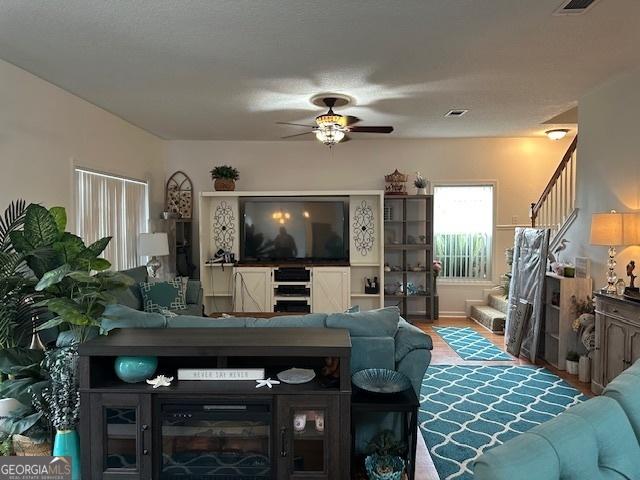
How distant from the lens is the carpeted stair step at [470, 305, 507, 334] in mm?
5806

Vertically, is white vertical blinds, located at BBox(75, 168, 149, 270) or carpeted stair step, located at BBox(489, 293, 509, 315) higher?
white vertical blinds, located at BBox(75, 168, 149, 270)

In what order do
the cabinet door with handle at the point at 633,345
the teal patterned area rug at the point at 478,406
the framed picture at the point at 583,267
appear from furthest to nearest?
the framed picture at the point at 583,267, the cabinet door with handle at the point at 633,345, the teal patterned area rug at the point at 478,406

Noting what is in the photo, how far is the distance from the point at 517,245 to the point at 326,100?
286 centimetres

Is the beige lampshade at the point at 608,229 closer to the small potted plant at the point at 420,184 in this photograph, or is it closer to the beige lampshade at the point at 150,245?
the small potted plant at the point at 420,184

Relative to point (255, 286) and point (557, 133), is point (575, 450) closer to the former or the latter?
point (255, 286)

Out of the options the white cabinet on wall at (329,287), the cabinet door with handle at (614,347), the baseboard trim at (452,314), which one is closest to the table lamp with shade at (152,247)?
the white cabinet on wall at (329,287)

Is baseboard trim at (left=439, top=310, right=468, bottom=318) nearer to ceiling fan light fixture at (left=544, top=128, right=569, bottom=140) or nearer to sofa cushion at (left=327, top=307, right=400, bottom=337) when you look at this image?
ceiling fan light fixture at (left=544, top=128, right=569, bottom=140)

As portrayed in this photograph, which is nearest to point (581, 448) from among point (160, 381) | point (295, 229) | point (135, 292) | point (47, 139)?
point (160, 381)

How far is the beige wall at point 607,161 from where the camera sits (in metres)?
3.64

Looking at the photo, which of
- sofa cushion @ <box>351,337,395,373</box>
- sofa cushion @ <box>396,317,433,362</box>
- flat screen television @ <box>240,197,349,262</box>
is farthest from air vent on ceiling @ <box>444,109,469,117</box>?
sofa cushion @ <box>351,337,395,373</box>

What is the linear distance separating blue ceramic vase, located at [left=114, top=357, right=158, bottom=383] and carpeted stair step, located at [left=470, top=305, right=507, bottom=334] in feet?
16.0

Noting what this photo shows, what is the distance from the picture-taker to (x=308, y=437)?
7.36 feet

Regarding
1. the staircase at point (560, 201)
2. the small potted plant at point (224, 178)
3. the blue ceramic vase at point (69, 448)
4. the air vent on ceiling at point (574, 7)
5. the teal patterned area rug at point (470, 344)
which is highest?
the air vent on ceiling at point (574, 7)

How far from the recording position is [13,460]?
7.70 ft
